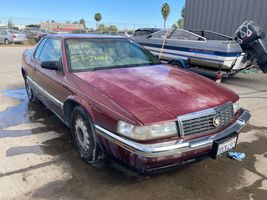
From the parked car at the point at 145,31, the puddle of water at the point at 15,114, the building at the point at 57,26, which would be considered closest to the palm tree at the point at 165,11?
the building at the point at 57,26

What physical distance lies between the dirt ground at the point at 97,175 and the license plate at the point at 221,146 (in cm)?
40

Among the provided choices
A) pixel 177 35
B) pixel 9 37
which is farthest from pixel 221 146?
pixel 9 37

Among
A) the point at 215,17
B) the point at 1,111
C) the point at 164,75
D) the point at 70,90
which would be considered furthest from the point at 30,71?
the point at 215,17

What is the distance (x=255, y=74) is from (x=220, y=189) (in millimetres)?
8639

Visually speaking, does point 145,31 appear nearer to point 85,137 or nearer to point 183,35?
point 183,35

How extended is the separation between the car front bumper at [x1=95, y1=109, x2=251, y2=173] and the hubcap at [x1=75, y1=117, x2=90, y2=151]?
0.50 meters

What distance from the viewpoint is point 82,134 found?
3.51 metres

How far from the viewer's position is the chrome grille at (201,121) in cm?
278

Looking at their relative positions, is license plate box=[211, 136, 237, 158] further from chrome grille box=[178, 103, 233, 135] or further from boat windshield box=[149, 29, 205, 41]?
boat windshield box=[149, 29, 205, 41]

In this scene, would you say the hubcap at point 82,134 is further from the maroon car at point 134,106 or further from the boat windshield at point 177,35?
the boat windshield at point 177,35

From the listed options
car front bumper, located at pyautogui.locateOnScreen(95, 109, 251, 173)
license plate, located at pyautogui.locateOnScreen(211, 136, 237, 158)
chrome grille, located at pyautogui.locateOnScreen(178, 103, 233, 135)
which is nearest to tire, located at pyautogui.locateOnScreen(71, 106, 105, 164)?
car front bumper, located at pyautogui.locateOnScreen(95, 109, 251, 173)

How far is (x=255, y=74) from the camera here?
10.7 m

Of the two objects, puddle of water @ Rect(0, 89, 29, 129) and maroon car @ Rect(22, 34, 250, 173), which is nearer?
maroon car @ Rect(22, 34, 250, 173)

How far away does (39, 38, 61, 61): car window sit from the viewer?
13.9 ft
